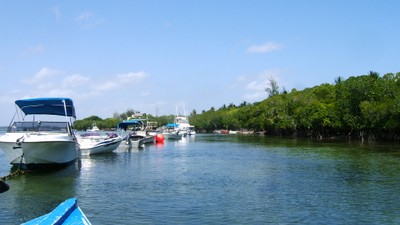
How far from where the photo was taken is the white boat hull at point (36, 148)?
2545 cm

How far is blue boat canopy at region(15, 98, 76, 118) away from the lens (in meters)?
29.6

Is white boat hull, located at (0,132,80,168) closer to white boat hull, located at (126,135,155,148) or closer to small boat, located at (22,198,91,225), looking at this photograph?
small boat, located at (22,198,91,225)

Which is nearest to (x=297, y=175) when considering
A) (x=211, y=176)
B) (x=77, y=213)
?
(x=211, y=176)

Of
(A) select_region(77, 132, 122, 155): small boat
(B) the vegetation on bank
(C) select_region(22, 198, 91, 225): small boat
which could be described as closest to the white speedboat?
(A) select_region(77, 132, 122, 155): small boat

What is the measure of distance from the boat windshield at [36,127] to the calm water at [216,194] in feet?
9.23

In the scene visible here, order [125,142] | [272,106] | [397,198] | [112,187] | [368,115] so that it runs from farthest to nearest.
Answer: [272,106] < [368,115] < [125,142] < [112,187] < [397,198]

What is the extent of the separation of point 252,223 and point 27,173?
17.1 m

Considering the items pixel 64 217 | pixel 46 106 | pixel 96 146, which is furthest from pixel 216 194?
pixel 96 146

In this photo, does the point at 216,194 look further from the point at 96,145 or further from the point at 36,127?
the point at 96,145

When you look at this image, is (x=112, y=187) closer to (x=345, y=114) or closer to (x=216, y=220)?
(x=216, y=220)

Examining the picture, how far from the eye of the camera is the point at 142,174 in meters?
27.2

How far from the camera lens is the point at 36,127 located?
29062 mm

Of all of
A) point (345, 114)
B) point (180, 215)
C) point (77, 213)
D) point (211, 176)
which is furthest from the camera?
point (345, 114)

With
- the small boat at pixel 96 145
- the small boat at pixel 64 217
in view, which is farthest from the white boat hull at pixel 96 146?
the small boat at pixel 64 217
